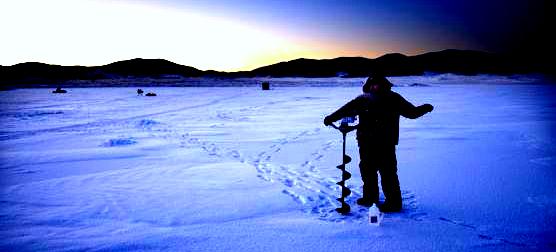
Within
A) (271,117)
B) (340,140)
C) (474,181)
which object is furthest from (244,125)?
(474,181)

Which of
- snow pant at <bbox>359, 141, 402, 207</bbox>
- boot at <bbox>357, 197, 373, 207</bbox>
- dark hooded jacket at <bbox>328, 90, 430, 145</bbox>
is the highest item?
dark hooded jacket at <bbox>328, 90, 430, 145</bbox>

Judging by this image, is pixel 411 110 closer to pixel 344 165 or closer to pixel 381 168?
pixel 381 168

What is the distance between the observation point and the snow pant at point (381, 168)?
160 inches

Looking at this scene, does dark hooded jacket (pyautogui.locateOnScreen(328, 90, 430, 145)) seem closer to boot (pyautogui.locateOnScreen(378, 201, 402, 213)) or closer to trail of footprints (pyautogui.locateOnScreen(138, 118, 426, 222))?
boot (pyautogui.locateOnScreen(378, 201, 402, 213))

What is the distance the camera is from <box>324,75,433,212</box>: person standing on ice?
3881 mm

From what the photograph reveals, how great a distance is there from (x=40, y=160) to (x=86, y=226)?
424 centimetres

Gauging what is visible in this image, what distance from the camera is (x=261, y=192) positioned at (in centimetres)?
524

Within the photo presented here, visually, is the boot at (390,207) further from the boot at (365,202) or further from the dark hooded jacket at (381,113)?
the dark hooded jacket at (381,113)

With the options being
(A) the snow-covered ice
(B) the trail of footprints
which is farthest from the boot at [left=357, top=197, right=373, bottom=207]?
(A) the snow-covered ice

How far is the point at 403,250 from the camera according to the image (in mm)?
3393

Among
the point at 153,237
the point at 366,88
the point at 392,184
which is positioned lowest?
the point at 153,237

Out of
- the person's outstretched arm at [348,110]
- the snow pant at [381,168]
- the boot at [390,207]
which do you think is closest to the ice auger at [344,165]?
the person's outstretched arm at [348,110]

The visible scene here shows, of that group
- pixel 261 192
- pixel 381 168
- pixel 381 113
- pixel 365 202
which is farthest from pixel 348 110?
pixel 261 192

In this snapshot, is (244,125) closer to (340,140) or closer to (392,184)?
(340,140)
